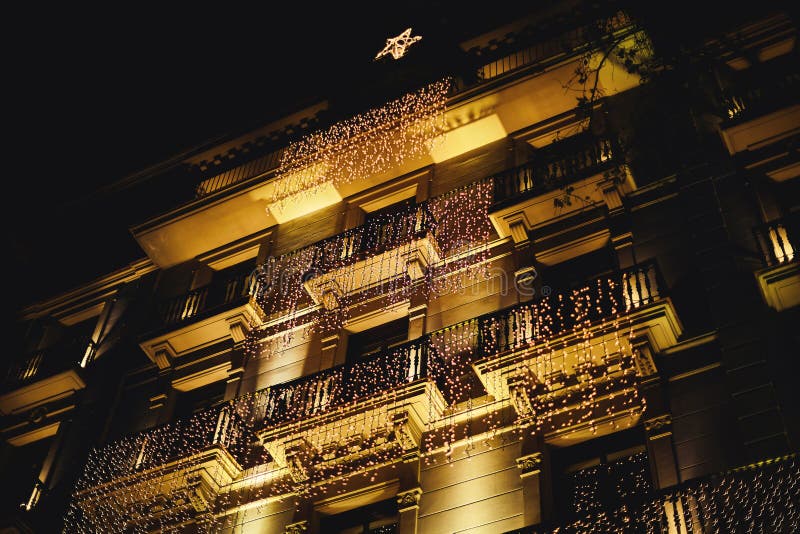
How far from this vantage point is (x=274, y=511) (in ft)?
53.6

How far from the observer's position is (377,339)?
19.0 m

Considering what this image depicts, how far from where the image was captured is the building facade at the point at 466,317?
14055 millimetres

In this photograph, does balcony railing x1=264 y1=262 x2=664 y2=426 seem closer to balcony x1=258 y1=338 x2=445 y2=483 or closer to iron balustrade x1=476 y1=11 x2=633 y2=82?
balcony x1=258 y1=338 x2=445 y2=483

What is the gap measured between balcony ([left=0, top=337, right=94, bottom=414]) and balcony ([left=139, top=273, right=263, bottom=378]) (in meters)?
2.22

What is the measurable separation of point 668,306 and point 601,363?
52.2 inches

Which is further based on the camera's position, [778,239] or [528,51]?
[528,51]

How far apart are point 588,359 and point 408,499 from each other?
3.50 metres

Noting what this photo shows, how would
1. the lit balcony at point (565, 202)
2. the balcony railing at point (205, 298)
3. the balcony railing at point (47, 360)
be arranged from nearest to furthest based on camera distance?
1. the lit balcony at point (565, 202)
2. the balcony railing at point (205, 298)
3. the balcony railing at point (47, 360)

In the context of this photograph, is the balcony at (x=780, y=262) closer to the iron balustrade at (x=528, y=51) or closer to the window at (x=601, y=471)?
the window at (x=601, y=471)

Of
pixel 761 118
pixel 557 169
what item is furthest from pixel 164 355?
pixel 761 118

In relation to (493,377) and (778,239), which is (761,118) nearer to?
(778,239)

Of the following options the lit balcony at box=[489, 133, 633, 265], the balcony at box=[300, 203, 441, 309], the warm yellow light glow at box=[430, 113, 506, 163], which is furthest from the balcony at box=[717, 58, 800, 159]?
the balcony at box=[300, 203, 441, 309]

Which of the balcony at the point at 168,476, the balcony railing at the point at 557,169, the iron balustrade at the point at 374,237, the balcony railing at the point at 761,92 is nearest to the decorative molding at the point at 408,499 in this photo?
the balcony at the point at 168,476

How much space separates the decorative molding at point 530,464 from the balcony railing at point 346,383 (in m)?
2.36
